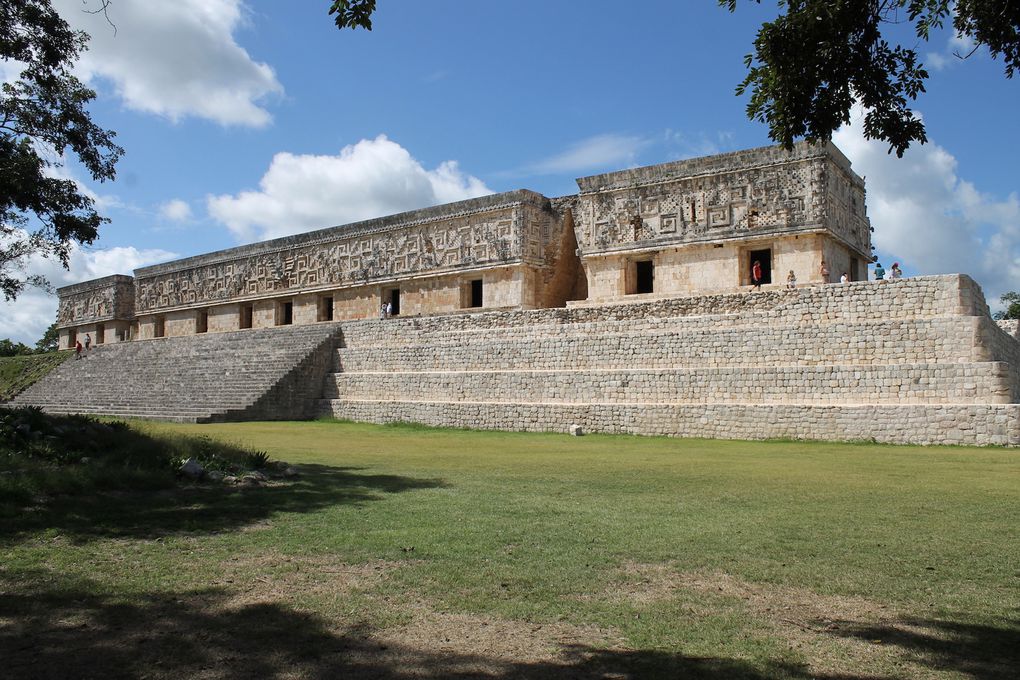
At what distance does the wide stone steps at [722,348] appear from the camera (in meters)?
12.0

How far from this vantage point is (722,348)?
13906 millimetres

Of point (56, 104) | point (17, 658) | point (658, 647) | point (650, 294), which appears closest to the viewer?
point (17, 658)

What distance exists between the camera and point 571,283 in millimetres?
21469

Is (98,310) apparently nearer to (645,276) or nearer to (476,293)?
(476,293)

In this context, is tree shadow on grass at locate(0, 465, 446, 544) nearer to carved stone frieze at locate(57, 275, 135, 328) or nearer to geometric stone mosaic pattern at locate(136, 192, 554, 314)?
geometric stone mosaic pattern at locate(136, 192, 554, 314)

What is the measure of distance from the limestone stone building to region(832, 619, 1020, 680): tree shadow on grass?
13028 mm

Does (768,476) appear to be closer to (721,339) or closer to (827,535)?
(827,535)

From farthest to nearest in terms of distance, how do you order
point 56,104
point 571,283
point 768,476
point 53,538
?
point 571,283, point 56,104, point 768,476, point 53,538

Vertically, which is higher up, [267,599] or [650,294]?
[650,294]

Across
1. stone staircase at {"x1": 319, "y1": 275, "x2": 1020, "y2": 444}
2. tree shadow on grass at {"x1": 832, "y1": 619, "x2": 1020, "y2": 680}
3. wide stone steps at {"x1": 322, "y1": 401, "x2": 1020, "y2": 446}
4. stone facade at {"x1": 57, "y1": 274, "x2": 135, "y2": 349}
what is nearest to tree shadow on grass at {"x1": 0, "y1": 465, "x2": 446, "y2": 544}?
tree shadow on grass at {"x1": 832, "y1": 619, "x2": 1020, "y2": 680}

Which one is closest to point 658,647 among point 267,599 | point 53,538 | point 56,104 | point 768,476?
point 267,599

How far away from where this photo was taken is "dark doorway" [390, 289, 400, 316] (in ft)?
77.1

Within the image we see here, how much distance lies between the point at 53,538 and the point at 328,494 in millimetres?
2083

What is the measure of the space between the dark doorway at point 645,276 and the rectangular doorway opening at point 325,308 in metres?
11.1
